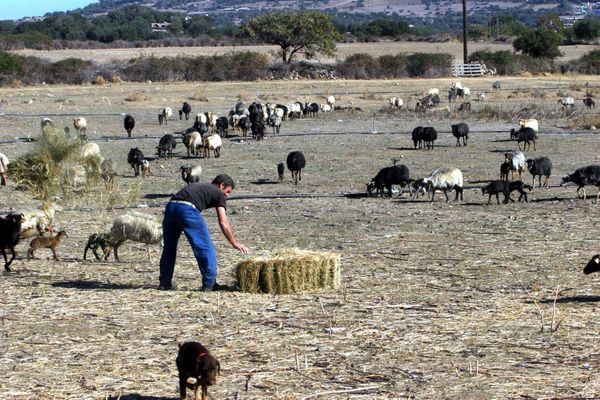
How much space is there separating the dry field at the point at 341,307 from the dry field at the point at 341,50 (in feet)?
192

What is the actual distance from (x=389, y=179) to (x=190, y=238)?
36.0 ft

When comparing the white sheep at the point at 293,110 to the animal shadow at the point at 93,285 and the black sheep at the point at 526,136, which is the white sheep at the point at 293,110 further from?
the animal shadow at the point at 93,285

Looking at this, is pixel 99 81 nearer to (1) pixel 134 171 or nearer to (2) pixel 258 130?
(2) pixel 258 130

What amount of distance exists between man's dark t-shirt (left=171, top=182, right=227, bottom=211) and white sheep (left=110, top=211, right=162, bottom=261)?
235 centimetres

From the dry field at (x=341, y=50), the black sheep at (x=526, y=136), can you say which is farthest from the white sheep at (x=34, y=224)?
the dry field at (x=341, y=50)

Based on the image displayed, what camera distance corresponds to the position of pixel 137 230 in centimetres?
1443

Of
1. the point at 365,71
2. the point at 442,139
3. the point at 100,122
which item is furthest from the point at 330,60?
the point at 442,139

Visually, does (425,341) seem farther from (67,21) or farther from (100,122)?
(67,21)

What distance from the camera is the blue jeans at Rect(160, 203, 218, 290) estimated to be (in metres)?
12.1

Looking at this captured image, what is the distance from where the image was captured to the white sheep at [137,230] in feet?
47.3

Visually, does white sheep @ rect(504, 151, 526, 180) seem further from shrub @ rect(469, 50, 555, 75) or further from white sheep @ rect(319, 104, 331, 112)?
shrub @ rect(469, 50, 555, 75)

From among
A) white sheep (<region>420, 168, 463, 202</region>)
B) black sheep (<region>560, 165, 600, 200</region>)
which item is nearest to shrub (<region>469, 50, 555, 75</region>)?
black sheep (<region>560, 165, 600, 200</region>)

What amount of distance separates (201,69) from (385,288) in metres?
55.3

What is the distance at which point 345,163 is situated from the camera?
2862 cm
